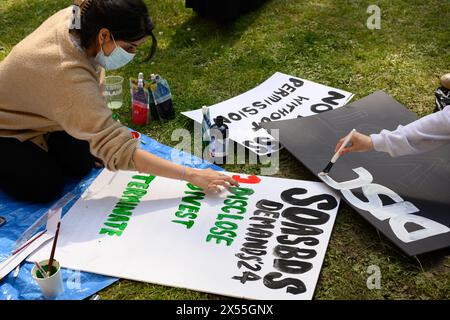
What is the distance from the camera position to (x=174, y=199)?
2303 millimetres

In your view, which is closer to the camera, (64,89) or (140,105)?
(64,89)

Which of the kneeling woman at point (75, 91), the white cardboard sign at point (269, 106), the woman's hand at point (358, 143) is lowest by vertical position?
the white cardboard sign at point (269, 106)

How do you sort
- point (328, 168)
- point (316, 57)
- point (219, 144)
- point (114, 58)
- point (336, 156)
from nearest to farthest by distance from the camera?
point (114, 58), point (336, 156), point (328, 168), point (219, 144), point (316, 57)

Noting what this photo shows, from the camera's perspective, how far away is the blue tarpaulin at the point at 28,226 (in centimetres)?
190

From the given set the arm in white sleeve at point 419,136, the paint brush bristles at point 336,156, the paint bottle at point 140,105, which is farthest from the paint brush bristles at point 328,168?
the paint bottle at point 140,105

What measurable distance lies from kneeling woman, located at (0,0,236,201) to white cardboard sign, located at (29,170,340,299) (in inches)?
7.2

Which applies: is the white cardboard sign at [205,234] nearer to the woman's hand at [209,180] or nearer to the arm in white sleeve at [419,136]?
the woman's hand at [209,180]

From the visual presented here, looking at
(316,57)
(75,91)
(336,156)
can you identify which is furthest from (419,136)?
(316,57)

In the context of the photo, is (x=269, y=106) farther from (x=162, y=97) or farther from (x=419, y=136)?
(x=419, y=136)

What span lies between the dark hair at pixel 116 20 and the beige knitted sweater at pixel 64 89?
0.31ft

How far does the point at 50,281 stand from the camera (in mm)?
1822

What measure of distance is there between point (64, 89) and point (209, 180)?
0.72 meters

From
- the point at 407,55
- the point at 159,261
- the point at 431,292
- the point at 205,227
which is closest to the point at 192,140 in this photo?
the point at 205,227
